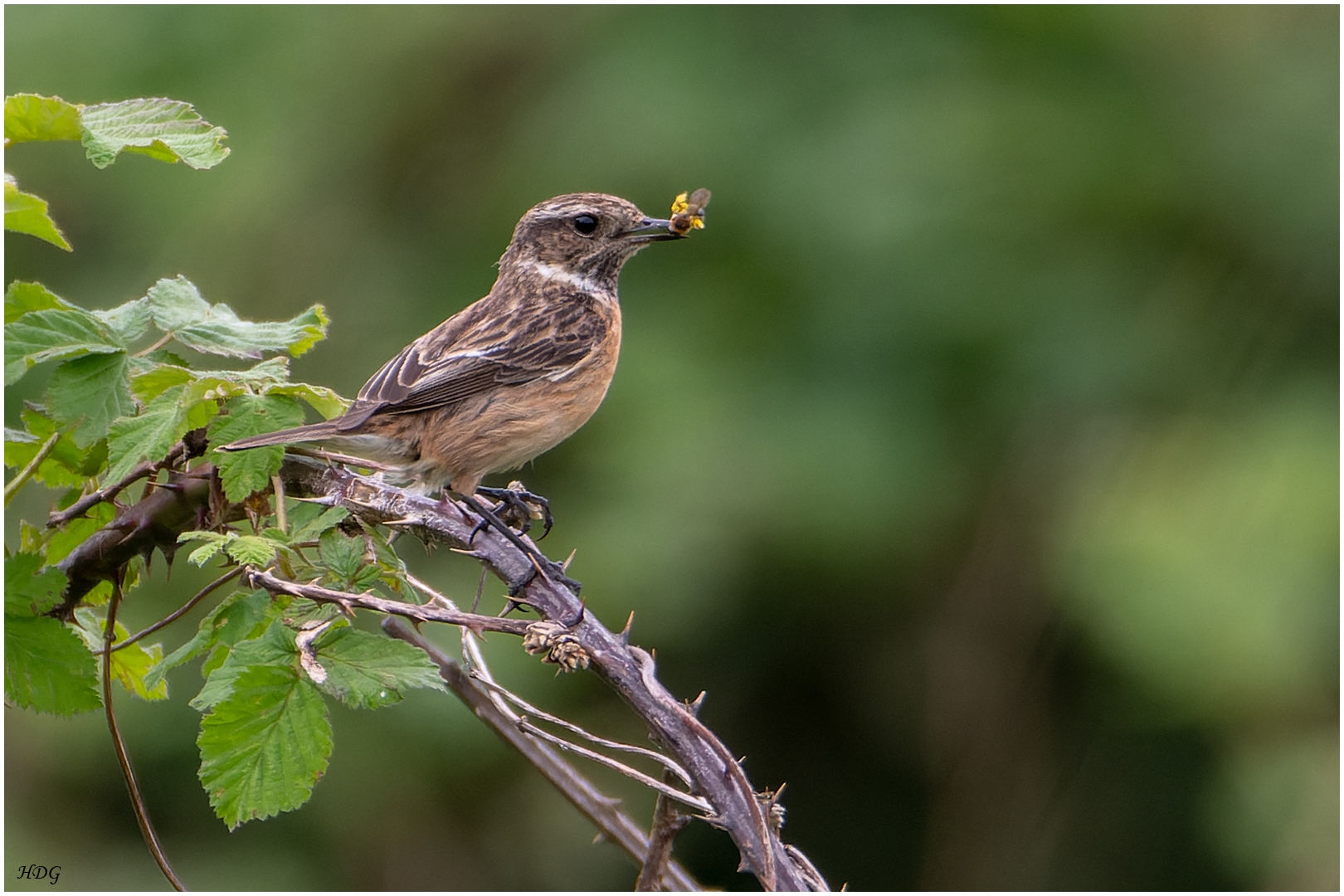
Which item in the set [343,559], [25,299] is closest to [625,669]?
[343,559]

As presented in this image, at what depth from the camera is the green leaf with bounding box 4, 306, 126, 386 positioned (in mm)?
2357

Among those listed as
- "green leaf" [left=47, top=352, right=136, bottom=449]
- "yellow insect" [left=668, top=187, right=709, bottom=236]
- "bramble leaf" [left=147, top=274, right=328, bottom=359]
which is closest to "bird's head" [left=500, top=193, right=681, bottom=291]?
"yellow insect" [left=668, top=187, right=709, bottom=236]

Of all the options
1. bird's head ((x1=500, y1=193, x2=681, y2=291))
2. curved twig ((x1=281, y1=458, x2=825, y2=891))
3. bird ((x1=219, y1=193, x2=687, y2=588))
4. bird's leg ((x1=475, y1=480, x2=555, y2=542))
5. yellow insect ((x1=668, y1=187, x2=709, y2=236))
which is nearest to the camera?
curved twig ((x1=281, y1=458, x2=825, y2=891))

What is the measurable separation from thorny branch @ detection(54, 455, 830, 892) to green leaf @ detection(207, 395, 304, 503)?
0.12 m

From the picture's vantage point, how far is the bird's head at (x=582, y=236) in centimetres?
507

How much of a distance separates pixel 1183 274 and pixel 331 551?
5970 mm

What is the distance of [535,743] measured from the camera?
244 centimetres

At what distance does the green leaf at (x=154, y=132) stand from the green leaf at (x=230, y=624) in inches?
34.7

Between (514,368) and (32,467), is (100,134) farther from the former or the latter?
(514,368)

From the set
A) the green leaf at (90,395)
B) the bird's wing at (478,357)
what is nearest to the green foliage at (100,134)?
the green leaf at (90,395)

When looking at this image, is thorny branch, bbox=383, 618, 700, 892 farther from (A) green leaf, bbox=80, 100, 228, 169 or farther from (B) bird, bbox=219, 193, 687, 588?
(A) green leaf, bbox=80, 100, 228, 169

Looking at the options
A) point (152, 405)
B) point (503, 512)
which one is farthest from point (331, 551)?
point (503, 512)

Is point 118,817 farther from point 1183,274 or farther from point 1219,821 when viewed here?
point 1183,274

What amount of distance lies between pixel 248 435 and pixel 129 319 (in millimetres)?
448
